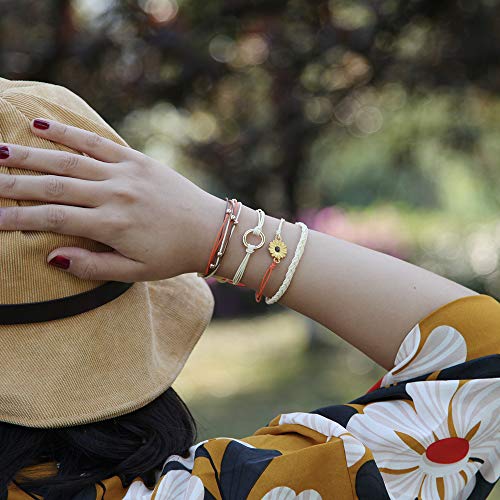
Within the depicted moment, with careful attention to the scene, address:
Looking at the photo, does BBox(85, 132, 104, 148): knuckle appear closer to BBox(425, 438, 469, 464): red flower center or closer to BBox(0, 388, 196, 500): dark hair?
BBox(0, 388, 196, 500): dark hair

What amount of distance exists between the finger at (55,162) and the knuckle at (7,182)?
21 mm

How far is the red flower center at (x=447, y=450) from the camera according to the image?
99 cm

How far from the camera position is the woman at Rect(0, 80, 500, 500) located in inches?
37.4

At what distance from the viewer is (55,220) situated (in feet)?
3.13

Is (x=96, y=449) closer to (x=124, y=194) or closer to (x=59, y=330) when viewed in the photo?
(x=59, y=330)

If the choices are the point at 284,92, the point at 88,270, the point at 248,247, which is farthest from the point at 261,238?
the point at 284,92

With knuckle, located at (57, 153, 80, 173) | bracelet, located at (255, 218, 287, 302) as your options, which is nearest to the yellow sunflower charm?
bracelet, located at (255, 218, 287, 302)

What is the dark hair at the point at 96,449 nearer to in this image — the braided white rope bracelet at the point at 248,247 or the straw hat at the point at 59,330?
the straw hat at the point at 59,330

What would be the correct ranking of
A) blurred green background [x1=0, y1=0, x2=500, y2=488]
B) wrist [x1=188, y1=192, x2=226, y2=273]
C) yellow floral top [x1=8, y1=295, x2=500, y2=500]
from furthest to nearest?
blurred green background [x1=0, y1=0, x2=500, y2=488]
wrist [x1=188, y1=192, x2=226, y2=273]
yellow floral top [x1=8, y1=295, x2=500, y2=500]

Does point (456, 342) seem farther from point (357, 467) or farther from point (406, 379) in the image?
point (357, 467)

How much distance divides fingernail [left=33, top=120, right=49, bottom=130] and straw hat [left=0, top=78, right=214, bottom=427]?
0.02m

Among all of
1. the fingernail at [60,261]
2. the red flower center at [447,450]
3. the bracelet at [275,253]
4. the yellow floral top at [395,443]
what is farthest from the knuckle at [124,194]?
the red flower center at [447,450]

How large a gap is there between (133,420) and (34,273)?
25 cm

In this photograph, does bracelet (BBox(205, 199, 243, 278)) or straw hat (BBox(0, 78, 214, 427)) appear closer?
straw hat (BBox(0, 78, 214, 427))
